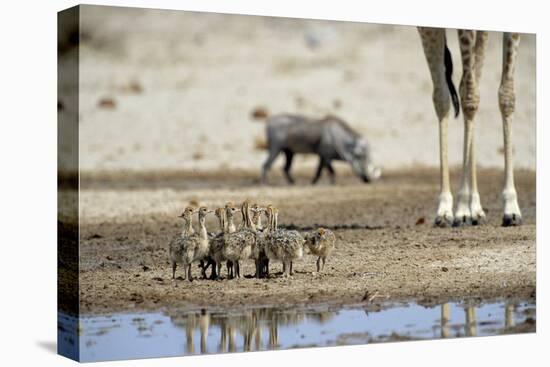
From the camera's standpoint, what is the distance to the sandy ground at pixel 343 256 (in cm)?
→ 816

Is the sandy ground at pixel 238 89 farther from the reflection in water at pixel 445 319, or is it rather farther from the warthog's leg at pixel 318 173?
the reflection in water at pixel 445 319

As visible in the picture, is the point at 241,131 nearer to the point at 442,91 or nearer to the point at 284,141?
the point at 284,141

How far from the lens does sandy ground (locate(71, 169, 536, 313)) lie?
816cm

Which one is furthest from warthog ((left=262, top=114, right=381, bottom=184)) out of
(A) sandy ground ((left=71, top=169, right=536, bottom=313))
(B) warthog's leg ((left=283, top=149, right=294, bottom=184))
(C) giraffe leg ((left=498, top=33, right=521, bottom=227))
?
(C) giraffe leg ((left=498, top=33, right=521, bottom=227))

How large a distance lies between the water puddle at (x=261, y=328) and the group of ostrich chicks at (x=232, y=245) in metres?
0.49

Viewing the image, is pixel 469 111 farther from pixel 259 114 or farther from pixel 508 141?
pixel 259 114

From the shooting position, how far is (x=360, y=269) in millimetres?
9008

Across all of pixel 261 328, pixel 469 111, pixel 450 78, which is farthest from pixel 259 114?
pixel 261 328

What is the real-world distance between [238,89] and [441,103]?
835cm

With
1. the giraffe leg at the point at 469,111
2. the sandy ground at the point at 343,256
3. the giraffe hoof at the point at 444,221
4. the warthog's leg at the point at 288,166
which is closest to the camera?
the sandy ground at the point at 343,256

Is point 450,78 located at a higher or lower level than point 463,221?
higher

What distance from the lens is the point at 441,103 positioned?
10.5 metres

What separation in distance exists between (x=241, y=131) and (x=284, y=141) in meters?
1.72

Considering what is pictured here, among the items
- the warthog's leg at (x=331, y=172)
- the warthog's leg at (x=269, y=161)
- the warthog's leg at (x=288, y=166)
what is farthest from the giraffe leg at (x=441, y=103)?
the warthog's leg at (x=269, y=161)
